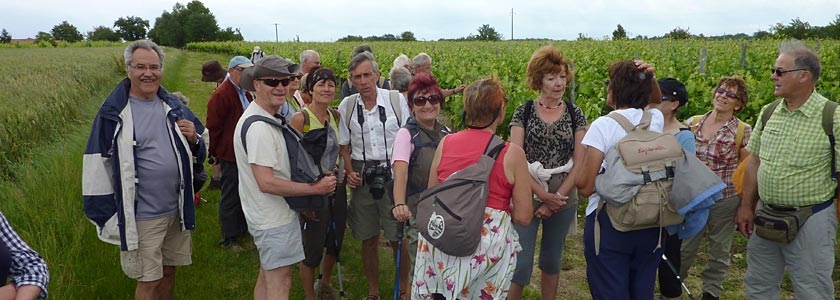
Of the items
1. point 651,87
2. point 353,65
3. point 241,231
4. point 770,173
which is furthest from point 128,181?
point 770,173

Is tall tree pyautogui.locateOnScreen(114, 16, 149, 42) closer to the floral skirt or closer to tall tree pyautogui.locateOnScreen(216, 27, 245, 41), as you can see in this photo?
tall tree pyautogui.locateOnScreen(216, 27, 245, 41)

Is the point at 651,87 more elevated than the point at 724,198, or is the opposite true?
the point at 651,87

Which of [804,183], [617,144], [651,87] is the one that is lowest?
[804,183]

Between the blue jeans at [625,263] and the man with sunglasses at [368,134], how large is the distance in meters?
1.44

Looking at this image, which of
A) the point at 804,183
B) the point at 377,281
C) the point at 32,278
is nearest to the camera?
the point at 32,278

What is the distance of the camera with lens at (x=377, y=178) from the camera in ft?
12.0

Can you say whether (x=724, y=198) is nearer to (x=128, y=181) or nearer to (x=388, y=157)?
(x=388, y=157)

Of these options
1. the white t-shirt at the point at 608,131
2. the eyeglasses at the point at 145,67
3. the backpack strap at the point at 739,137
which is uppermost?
the eyeglasses at the point at 145,67

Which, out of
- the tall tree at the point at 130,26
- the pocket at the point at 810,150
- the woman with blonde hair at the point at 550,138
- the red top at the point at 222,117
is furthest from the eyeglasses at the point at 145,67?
the tall tree at the point at 130,26

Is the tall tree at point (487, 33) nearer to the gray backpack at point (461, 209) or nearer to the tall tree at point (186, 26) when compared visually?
the tall tree at point (186, 26)

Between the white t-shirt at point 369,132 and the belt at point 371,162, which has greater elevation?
the white t-shirt at point 369,132

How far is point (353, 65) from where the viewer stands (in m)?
3.82

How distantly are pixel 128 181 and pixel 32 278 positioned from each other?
1.17m

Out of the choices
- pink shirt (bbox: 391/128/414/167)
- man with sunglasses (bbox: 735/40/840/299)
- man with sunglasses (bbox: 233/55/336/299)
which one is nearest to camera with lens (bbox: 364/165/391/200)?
pink shirt (bbox: 391/128/414/167)
